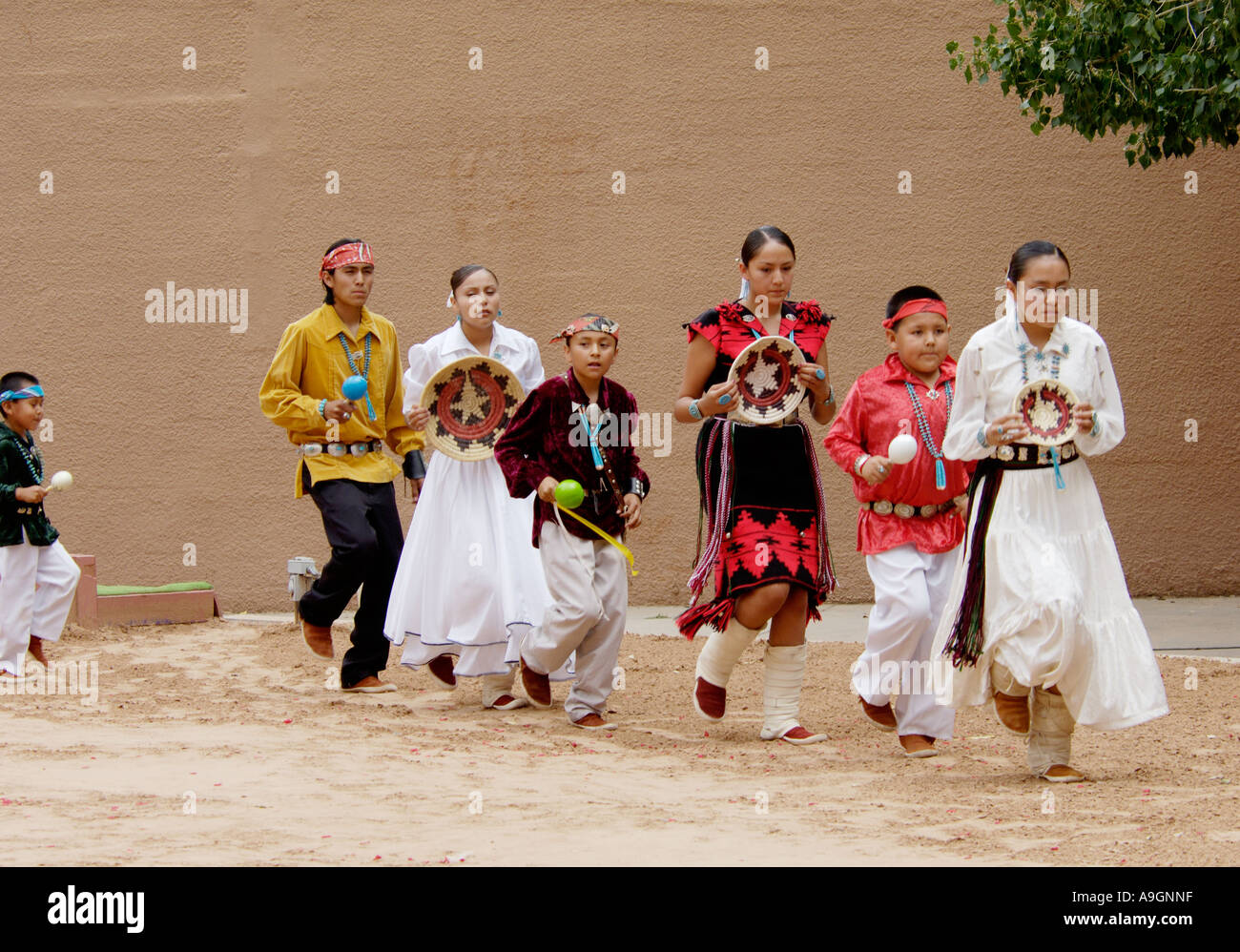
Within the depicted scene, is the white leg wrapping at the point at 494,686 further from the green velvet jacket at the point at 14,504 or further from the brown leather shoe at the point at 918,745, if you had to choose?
the green velvet jacket at the point at 14,504

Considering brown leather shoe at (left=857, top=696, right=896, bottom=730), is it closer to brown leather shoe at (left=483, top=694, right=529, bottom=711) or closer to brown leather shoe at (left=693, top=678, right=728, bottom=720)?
brown leather shoe at (left=693, top=678, right=728, bottom=720)

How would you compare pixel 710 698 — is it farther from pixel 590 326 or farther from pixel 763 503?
pixel 590 326

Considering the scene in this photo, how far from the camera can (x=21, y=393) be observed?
8.70m

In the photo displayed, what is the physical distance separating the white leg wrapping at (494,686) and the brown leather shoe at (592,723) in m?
0.69

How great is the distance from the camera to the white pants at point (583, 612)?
22.1 ft

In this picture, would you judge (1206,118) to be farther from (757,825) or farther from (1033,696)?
(757,825)


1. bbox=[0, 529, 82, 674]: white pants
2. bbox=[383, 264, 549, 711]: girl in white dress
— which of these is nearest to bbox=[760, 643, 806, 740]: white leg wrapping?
bbox=[383, 264, 549, 711]: girl in white dress

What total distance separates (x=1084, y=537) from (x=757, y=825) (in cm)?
162

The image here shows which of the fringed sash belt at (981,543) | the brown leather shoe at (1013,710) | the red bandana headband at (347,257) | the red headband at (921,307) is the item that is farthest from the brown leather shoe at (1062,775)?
the red bandana headband at (347,257)

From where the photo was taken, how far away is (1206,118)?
7691 millimetres

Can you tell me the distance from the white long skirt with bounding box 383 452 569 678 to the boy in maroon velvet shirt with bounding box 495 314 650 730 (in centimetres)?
41

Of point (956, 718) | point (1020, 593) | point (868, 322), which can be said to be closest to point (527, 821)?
point (1020, 593)

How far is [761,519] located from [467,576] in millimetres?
1683

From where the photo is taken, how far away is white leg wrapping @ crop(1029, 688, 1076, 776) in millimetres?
5461
